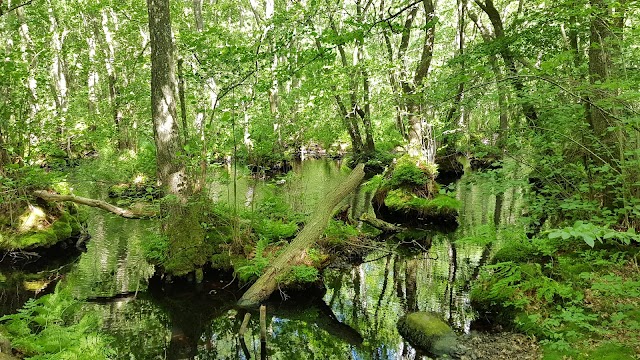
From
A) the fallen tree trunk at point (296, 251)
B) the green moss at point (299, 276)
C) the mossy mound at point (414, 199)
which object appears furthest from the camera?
the mossy mound at point (414, 199)

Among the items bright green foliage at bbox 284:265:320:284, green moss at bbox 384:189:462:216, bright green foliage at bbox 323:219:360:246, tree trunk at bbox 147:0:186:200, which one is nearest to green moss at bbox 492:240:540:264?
bright green foliage at bbox 284:265:320:284

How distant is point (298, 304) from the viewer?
7531 mm

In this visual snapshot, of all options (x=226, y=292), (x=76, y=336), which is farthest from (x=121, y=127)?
(x=76, y=336)

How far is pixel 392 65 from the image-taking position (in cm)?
1473

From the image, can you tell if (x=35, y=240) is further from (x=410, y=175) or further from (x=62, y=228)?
(x=410, y=175)

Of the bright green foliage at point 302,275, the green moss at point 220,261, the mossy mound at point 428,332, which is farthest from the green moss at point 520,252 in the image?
the green moss at point 220,261

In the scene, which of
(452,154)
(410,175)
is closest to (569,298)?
(452,154)

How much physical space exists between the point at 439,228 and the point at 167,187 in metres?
8.02

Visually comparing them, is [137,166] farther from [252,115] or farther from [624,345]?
[624,345]

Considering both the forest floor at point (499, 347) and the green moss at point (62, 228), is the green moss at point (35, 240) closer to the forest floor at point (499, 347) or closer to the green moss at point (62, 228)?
the green moss at point (62, 228)

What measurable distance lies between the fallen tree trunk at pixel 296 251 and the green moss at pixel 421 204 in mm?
4835

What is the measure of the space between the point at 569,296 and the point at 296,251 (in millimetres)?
4452

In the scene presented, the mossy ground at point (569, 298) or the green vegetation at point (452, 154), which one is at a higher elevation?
the green vegetation at point (452, 154)

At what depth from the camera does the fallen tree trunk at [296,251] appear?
297 inches
